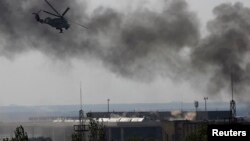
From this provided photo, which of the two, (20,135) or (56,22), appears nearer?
(20,135)

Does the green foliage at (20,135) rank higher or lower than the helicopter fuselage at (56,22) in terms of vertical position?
lower

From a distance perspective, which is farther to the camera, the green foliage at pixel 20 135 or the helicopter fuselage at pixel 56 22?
the helicopter fuselage at pixel 56 22

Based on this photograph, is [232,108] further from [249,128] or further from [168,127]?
[249,128]

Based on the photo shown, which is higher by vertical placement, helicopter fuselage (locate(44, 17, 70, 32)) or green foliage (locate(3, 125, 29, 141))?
helicopter fuselage (locate(44, 17, 70, 32))

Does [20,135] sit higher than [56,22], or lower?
lower

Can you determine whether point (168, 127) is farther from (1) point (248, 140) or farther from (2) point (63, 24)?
(1) point (248, 140)

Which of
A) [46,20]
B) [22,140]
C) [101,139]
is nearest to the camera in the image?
[22,140]

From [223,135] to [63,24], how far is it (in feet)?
207

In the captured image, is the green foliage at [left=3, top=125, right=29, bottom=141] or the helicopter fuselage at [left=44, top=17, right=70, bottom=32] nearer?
the green foliage at [left=3, top=125, right=29, bottom=141]

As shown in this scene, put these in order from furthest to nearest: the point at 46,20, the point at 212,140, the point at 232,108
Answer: the point at 232,108, the point at 46,20, the point at 212,140

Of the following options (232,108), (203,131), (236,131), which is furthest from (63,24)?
(236,131)

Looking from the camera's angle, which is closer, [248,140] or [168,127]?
[248,140]

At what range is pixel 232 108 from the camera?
143 metres

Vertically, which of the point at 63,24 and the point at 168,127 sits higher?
the point at 63,24
